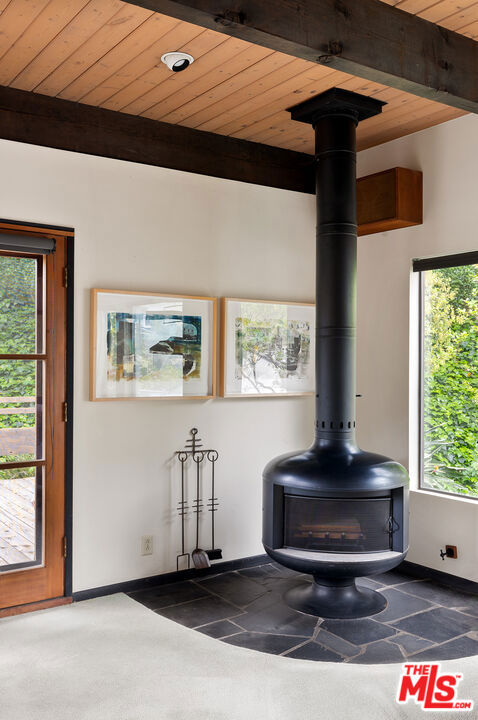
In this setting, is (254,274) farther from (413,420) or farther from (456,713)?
(456,713)

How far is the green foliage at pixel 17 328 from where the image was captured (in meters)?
3.30

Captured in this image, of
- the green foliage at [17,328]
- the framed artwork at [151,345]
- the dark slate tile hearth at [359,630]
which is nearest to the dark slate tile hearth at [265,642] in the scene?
the dark slate tile hearth at [359,630]

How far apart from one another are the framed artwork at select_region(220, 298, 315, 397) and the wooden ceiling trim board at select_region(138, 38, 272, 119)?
1141 mm

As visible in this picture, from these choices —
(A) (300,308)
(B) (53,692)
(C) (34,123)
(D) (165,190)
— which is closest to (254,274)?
(A) (300,308)

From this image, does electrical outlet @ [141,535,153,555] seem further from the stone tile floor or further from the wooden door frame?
the wooden door frame

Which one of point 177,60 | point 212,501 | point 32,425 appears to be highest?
point 177,60

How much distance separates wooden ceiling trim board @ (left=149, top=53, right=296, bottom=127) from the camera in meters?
3.03

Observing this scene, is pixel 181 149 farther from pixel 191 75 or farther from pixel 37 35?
pixel 37 35

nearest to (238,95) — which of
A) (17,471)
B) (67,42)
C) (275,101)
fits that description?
(275,101)

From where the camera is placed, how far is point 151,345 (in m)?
3.69

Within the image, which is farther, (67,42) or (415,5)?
(67,42)

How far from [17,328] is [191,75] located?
5.06 ft

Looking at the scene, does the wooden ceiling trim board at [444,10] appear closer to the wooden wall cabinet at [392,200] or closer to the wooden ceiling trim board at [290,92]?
the wooden ceiling trim board at [290,92]

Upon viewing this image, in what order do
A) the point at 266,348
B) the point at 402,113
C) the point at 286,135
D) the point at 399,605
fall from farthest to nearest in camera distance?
the point at 266,348
the point at 286,135
the point at 402,113
the point at 399,605
